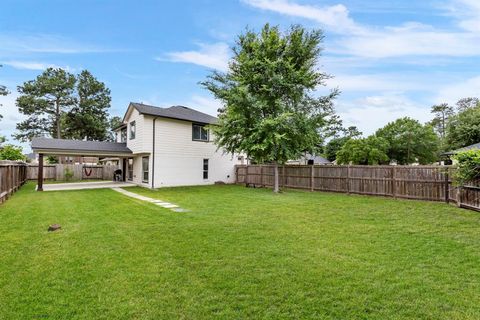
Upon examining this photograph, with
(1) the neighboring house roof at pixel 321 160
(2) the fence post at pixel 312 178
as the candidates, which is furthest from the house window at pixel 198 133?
(1) the neighboring house roof at pixel 321 160

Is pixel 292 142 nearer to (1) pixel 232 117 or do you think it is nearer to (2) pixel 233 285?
(1) pixel 232 117

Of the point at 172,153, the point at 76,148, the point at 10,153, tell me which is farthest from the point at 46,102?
the point at 172,153

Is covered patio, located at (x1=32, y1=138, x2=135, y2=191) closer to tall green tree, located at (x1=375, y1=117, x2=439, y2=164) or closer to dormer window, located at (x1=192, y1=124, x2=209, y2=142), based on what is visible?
dormer window, located at (x1=192, y1=124, x2=209, y2=142)

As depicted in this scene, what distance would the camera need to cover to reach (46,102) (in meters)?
30.2

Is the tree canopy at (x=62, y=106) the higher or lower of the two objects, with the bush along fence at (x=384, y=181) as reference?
Result: higher

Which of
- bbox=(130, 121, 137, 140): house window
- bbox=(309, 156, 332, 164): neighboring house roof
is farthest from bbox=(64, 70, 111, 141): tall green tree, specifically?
bbox=(309, 156, 332, 164): neighboring house roof

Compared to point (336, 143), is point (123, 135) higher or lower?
lower

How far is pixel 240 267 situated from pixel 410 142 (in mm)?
34196

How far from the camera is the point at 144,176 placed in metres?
17.3

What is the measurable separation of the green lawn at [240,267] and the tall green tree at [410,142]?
28096 millimetres

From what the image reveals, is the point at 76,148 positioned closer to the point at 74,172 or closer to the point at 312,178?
the point at 74,172

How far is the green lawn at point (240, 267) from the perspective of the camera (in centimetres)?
288

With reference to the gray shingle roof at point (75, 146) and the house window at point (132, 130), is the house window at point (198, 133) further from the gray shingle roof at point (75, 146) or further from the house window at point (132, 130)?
the gray shingle roof at point (75, 146)

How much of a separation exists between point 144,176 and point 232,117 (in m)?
7.49
